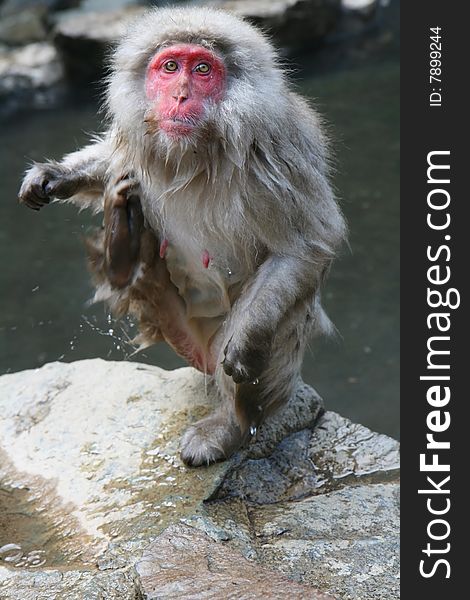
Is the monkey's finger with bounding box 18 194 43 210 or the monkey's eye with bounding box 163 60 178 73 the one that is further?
the monkey's finger with bounding box 18 194 43 210

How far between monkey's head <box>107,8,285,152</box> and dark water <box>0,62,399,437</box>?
179 cm

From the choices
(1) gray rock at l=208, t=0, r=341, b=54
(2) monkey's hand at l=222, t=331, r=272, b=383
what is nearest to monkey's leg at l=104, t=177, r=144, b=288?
(2) monkey's hand at l=222, t=331, r=272, b=383

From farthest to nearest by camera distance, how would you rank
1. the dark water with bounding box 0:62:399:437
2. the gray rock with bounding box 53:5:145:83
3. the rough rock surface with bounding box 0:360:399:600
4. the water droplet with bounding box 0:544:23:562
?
the gray rock with bounding box 53:5:145:83 < the dark water with bounding box 0:62:399:437 < the water droplet with bounding box 0:544:23:562 < the rough rock surface with bounding box 0:360:399:600

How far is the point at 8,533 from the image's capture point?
150 inches

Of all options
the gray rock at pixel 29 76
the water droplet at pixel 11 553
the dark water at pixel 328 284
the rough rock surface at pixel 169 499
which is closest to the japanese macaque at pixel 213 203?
the rough rock surface at pixel 169 499

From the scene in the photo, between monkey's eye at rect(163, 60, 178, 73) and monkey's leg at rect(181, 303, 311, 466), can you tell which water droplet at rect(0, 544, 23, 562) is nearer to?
monkey's leg at rect(181, 303, 311, 466)

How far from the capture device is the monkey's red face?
351 cm

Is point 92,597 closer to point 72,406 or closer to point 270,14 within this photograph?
point 72,406

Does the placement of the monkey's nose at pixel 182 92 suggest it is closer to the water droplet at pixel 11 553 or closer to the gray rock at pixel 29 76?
the water droplet at pixel 11 553

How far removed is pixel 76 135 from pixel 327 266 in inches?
303

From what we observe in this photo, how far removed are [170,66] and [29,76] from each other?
9.25m

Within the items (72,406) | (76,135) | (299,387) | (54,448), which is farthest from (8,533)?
(76,135)

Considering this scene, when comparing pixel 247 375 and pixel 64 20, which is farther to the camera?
pixel 64 20

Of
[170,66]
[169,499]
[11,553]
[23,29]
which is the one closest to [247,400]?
[169,499]
